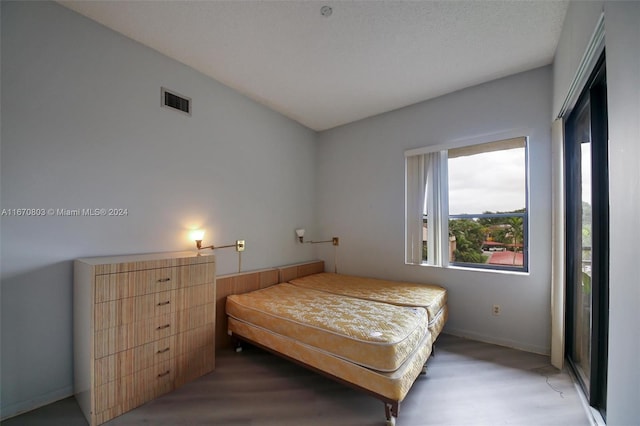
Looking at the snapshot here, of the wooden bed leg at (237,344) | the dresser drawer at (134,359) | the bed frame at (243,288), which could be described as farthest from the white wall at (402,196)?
the dresser drawer at (134,359)

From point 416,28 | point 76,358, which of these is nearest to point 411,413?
point 76,358

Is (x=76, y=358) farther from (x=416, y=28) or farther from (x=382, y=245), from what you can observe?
(x=416, y=28)

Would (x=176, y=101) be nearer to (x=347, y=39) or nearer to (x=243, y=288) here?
(x=347, y=39)

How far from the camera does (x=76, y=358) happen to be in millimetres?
1815

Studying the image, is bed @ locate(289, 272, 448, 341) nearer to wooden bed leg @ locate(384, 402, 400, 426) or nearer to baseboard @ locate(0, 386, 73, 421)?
wooden bed leg @ locate(384, 402, 400, 426)

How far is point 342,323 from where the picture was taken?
1886 millimetres

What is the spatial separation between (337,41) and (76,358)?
3.26 meters

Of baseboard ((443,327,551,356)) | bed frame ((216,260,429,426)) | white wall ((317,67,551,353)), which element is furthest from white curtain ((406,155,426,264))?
bed frame ((216,260,429,426))

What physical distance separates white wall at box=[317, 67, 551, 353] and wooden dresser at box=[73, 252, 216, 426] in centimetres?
232

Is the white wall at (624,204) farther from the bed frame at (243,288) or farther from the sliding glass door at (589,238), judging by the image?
the bed frame at (243,288)

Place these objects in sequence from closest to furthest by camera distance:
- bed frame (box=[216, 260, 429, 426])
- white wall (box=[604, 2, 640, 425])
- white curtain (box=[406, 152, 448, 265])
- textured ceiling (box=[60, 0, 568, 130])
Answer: white wall (box=[604, 2, 640, 425])
textured ceiling (box=[60, 0, 568, 130])
bed frame (box=[216, 260, 429, 426])
white curtain (box=[406, 152, 448, 265])

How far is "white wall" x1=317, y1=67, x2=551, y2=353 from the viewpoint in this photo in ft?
8.13

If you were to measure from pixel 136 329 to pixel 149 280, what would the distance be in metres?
0.35

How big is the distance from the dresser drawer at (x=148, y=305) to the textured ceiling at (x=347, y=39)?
2.17 m
